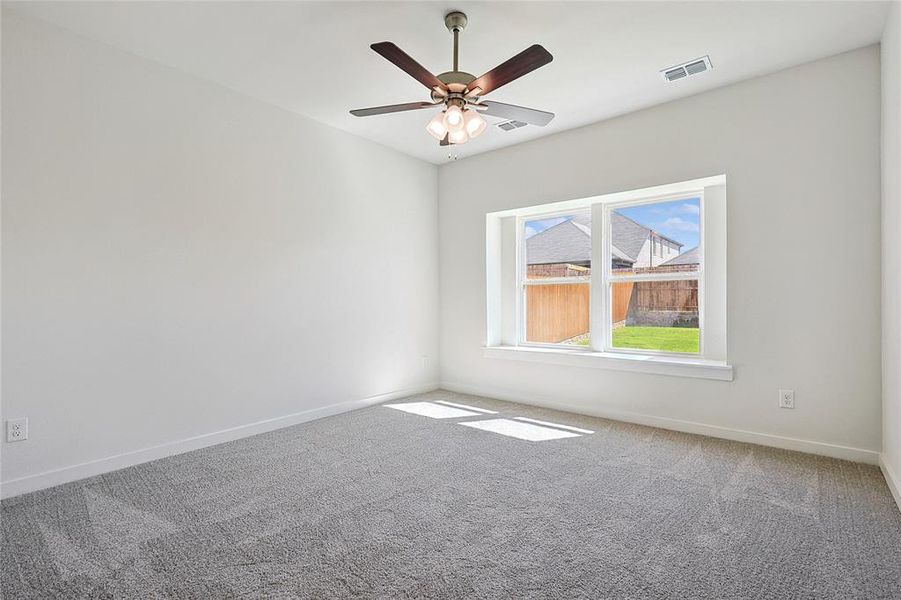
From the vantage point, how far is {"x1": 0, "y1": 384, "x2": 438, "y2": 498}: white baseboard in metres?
2.51

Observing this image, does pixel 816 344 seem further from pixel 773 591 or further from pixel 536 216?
pixel 536 216

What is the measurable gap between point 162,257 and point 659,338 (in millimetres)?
4023

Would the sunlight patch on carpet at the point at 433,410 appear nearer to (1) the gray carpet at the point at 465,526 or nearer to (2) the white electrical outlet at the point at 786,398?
(1) the gray carpet at the point at 465,526

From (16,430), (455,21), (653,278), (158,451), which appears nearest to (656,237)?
(653,278)

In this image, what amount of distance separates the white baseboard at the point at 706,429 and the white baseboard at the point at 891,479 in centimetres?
10

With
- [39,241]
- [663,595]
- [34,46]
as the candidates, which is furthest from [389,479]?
[34,46]

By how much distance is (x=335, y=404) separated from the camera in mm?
4137

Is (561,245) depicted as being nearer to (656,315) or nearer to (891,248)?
(656,315)

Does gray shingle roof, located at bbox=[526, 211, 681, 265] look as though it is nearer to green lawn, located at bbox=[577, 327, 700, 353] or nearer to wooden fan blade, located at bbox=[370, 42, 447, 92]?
green lawn, located at bbox=[577, 327, 700, 353]

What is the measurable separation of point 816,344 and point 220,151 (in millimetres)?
4444

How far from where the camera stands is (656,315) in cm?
405

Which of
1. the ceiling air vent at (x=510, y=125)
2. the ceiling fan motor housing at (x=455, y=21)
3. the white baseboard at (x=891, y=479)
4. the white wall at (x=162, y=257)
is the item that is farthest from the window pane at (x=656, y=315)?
the ceiling fan motor housing at (x=455, y=21)

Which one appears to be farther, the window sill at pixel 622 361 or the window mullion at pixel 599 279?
the window mullion at pixel 599 279

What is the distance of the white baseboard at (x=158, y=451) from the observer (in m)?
2.51
